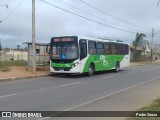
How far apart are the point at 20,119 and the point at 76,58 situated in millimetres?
16953

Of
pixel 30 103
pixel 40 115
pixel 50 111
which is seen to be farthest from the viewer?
pixel 30 103

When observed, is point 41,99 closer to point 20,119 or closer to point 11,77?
point 20,119

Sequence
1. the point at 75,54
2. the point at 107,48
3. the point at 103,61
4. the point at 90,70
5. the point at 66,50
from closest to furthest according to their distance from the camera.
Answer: the point at 75,54, the point at 66,50, the point at 90,70, the point at 103,61, the point at 107,48

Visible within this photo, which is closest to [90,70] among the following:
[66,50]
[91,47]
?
[91,47]

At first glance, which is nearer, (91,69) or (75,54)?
(75,54)

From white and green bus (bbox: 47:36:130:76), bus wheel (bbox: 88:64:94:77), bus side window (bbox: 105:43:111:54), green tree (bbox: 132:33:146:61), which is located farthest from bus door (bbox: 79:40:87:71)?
green tree (bbox: 132:33:146:61)

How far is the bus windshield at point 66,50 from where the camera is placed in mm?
27422

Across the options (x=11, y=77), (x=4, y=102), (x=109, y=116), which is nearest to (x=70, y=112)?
(x=109, y=116)

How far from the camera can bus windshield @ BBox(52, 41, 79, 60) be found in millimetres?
27422

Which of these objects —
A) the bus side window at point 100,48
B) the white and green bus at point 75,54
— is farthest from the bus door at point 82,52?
the bus side window at point 100,48

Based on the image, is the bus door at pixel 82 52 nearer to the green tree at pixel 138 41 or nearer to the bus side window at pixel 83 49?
the bus side window at pixel 83 49

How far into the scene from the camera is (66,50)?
90.6 ft

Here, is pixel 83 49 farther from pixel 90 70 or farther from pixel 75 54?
pixel 90 70

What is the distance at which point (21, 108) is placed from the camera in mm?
12266
